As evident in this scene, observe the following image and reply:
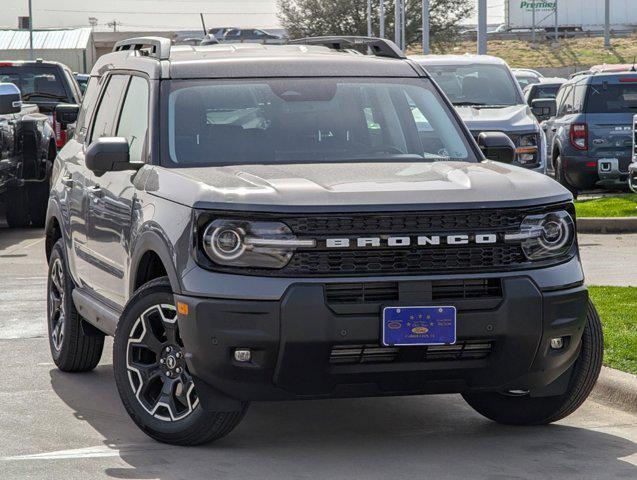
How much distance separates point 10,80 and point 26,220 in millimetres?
4809

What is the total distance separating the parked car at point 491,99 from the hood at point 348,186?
9716 millimetres

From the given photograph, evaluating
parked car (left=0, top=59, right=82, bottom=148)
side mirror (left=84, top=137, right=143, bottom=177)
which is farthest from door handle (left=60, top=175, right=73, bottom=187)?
parked car (left=0, top=59, right=82, bottom=148)

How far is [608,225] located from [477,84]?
2488 millimetres

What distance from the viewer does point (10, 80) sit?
898 inches

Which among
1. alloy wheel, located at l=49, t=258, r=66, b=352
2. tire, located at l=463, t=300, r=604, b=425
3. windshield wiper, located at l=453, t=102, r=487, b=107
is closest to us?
tire, located at l=463, t=300, r=604, b=425

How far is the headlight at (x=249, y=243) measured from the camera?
6152 millimetres

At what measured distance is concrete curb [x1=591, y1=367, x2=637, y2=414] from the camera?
763 centimetres

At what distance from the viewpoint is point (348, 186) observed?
6434 millimetres

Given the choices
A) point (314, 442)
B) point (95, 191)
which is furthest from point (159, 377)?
point (95, 191)

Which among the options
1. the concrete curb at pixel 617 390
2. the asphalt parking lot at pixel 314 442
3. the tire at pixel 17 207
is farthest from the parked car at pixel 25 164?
the concrete curb at pixel 617 390

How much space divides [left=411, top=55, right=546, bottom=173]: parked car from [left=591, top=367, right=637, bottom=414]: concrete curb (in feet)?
28.7

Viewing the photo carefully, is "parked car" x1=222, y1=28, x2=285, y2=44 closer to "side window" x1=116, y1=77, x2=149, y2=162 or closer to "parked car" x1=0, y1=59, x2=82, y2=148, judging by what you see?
"parked car" x1=0, y1=59, x2=82, y2=148

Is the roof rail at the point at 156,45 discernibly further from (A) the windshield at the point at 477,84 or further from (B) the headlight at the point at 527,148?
(A) the windshield at the point at 477,84

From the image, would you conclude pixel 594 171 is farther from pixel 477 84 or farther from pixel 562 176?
pixel 477 84
